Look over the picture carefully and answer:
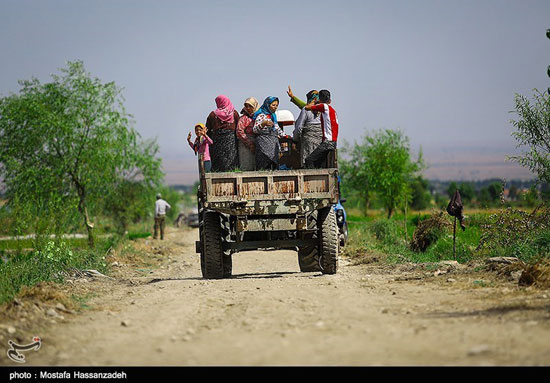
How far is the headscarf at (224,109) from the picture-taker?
1414 cm

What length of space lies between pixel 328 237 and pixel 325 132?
2010 mm

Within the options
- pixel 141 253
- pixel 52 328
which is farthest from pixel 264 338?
pixel 141 253

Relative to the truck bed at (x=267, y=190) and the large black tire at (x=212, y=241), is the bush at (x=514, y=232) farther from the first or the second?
the large black tire at (x=212, y=241)

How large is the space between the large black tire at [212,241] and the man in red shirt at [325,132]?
210 cm

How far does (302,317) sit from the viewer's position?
8.40 metres

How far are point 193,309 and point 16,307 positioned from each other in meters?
2.18

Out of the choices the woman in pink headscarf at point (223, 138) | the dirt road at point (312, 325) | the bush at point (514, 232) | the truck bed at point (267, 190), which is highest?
the woman in pink headscarf at point (223, 138)

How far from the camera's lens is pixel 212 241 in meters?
13.6

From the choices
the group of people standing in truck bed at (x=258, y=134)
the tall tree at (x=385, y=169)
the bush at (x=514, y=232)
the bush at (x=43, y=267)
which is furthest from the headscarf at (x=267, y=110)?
the tall tree at (x=385, y=169)

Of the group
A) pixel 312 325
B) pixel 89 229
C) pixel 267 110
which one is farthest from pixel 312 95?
pixel 89 229

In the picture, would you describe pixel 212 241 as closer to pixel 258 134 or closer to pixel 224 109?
pixel 258 134

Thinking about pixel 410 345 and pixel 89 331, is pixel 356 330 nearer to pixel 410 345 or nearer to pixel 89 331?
pixel 410 345
